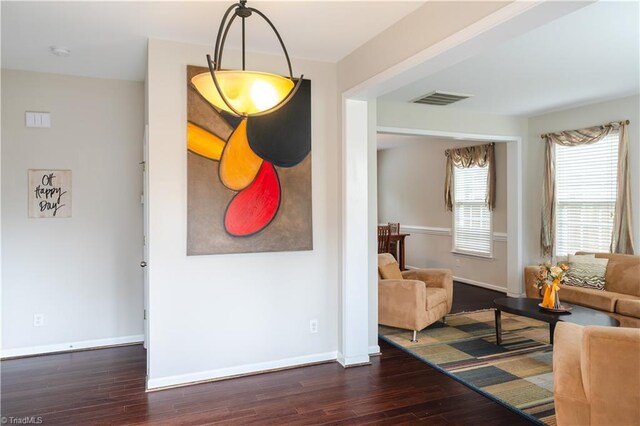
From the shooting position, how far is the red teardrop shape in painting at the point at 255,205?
11.3 feet

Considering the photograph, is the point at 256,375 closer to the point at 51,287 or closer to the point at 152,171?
the point at 152,171

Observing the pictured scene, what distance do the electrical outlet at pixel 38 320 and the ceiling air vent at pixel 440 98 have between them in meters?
4.74

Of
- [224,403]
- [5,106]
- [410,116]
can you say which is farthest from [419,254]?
[5,106]

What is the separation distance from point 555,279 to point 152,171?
11.9ft

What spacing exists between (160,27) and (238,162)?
1.12 m

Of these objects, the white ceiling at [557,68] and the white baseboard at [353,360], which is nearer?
the white ceiling at [557,68]

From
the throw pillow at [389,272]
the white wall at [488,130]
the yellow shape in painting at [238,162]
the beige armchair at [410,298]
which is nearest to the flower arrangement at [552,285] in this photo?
the beige armchair at [410,298]

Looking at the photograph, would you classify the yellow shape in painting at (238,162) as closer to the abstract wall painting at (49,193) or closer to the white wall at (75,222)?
the white wall at (75,222)

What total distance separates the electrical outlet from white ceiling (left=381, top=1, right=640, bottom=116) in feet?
14.3

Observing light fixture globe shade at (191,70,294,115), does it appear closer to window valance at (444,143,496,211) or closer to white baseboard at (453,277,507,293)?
window valance at (444,143,496,211)

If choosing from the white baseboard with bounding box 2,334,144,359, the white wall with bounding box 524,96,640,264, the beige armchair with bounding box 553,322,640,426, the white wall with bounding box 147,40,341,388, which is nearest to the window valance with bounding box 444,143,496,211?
the white wall with bounding box 524,96,640,264

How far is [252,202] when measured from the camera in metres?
3.52

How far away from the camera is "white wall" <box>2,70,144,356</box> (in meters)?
3.92

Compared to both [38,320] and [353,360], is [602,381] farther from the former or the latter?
[38,320]
